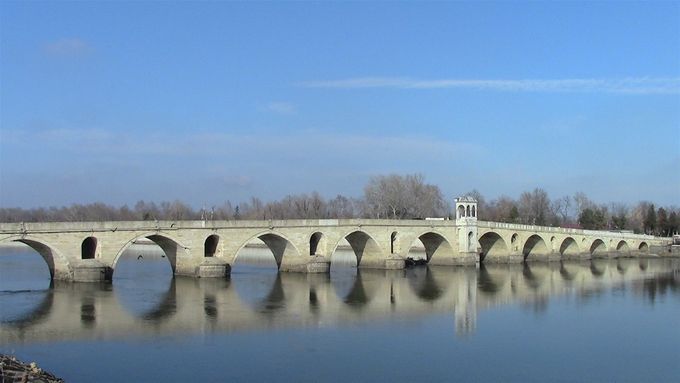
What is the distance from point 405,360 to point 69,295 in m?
15.1

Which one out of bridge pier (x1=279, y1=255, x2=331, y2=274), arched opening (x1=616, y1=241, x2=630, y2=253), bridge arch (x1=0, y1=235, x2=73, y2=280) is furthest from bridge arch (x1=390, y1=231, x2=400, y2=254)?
arched opening (x1=616, y1=241, x2=630, y2=253)

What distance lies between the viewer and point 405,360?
17531mm

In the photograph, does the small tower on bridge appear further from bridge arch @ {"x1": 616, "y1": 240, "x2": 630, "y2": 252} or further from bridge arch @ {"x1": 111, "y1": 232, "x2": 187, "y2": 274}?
bridge arch @ {"x1": 616, "y1": 240, "x2": 630, "y2": 252}

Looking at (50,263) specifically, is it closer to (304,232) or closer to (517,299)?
(304,232)

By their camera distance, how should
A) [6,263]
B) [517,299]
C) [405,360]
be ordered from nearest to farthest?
[405,360], [517,299], [6,263]

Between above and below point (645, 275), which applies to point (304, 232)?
above

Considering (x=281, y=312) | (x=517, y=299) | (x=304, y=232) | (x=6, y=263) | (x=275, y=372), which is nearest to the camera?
(x=275, y=372)

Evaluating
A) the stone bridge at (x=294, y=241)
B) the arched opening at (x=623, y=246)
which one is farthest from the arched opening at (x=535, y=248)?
the arched opening at (x=623, y=246)

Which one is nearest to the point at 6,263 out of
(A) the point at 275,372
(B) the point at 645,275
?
(A) the point at 275,372

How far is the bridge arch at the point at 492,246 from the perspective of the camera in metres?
49.7

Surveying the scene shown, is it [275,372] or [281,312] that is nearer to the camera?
[275,372]

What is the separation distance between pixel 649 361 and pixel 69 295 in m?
19.8

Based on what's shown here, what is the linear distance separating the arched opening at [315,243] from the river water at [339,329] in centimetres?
213

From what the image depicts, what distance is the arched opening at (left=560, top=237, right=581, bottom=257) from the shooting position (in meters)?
57.9
